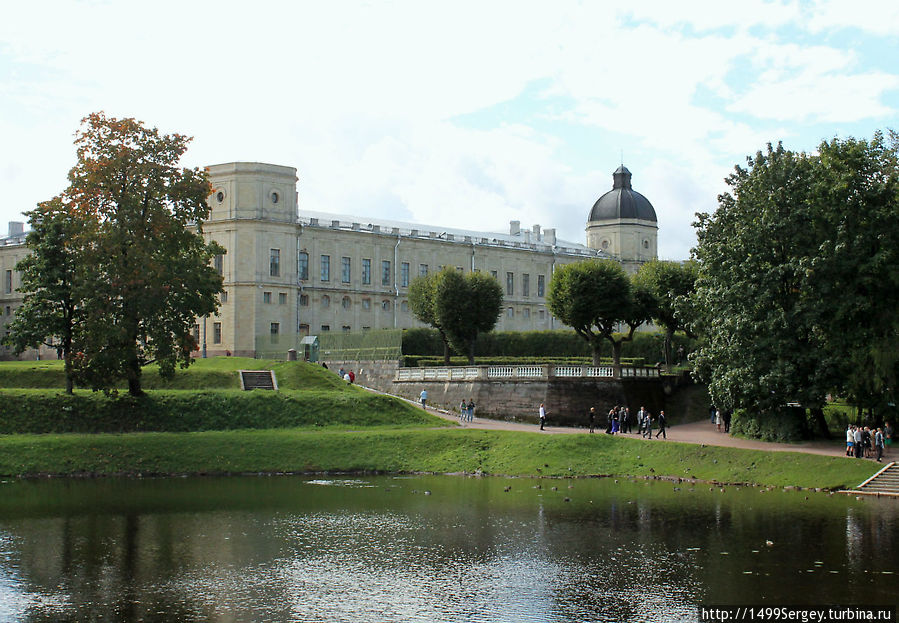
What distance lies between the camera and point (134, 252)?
44.2m

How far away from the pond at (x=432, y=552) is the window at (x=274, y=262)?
146ft

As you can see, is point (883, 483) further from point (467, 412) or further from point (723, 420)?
point (467, 412)

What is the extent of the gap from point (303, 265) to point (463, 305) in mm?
21741

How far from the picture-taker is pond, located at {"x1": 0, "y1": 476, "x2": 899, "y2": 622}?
18266mm

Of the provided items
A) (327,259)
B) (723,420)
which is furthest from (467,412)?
(327,259)

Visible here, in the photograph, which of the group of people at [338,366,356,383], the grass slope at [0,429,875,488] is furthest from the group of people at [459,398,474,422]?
the group of people at [338,366,356,383]

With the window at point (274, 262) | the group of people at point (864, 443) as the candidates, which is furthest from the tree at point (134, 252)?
the window at point (274, 262)

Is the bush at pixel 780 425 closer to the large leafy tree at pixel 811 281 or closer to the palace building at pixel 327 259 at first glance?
the large leafy tree at pixel 811 281

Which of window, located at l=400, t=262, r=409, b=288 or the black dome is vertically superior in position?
the black dome

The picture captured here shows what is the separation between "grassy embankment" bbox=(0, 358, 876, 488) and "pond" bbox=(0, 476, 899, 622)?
348 cm

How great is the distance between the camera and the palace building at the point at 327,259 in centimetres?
7694

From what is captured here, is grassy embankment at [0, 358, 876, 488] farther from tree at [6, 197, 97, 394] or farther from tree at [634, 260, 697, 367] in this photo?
tree at [634, 260, 697, 367]

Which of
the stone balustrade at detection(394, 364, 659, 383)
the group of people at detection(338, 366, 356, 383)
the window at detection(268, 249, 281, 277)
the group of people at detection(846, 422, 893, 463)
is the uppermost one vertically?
the window at detection(268, 249, 281, 277)

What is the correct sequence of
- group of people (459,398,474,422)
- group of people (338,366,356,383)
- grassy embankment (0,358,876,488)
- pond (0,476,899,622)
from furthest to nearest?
group of people (338,366,356,383)
group of people (459,398,474,422)
grassy embankment (0,358,876,488)
pond (0,476,899,622)
